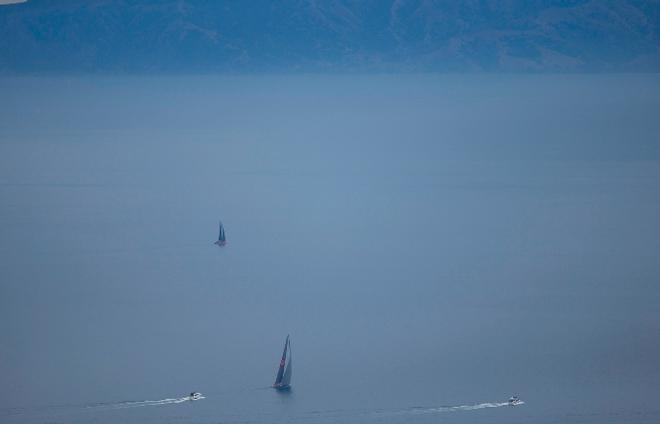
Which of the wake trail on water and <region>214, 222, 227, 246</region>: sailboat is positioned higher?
<region>214, 222, 227, 246</region>: sailboat

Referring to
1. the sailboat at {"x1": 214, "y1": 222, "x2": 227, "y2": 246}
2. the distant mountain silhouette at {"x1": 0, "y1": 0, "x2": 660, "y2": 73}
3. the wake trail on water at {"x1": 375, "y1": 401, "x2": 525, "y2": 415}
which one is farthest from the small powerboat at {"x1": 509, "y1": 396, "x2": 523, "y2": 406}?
the distant mountain silhouette at {"x1": 0, "y1": 0, "x2": 660, "y2": 73}

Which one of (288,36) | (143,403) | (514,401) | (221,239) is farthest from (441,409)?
(288,36)

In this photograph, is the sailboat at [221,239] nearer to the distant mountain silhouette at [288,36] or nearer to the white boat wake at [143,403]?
the white boat wake at [143,403]

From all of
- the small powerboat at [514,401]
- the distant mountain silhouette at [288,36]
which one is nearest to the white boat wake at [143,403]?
the small powerboat at [514,401]

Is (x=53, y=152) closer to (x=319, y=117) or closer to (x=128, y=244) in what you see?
(x=128, y=244)

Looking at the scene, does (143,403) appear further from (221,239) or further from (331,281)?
(221,239)

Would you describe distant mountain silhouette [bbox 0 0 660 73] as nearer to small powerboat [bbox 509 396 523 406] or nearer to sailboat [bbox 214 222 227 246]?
sailboat [bbox 214 222 227 246]
